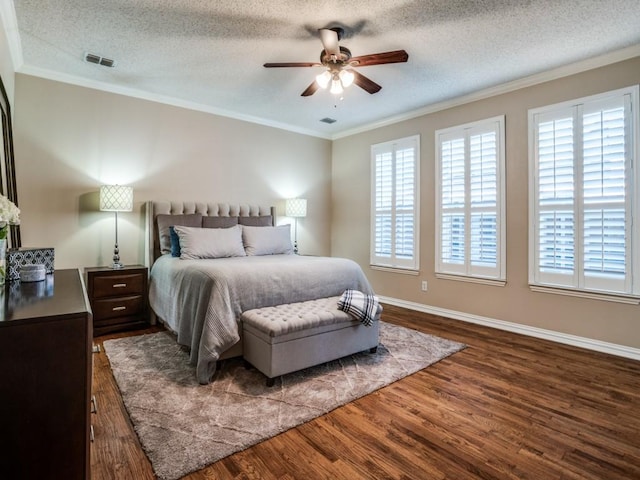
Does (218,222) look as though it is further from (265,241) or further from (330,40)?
(330,40)

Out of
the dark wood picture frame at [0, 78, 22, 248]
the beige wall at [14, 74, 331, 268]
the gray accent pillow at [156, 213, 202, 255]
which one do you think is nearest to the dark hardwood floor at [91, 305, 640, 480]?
the dark wood picture frame at [0, 78, 22, 248]

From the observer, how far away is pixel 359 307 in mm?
2869

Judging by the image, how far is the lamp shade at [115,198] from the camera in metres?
3.71

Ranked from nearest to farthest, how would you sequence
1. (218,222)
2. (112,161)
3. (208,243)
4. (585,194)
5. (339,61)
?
(339,61) → (585,194) → (208,243) → (112,161) → (218,222)

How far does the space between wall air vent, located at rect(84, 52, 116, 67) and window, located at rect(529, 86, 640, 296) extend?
14.6 feet

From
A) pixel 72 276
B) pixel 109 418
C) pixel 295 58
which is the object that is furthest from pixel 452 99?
pixel 109 418

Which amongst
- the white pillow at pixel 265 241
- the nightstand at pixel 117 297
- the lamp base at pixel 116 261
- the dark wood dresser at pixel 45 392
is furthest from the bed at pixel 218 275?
the dark wood dresser at pixel 45 392

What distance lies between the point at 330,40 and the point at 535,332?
359 cm

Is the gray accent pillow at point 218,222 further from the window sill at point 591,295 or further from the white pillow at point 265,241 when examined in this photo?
the window sill at point 591,295

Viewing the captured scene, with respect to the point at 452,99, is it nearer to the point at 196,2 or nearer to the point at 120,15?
the point at 196,2

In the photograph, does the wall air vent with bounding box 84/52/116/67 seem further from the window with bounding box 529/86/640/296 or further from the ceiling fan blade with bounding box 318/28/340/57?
the window with bounding box 529/86/640/296

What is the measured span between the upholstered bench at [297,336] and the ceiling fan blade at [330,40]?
2.09 metres

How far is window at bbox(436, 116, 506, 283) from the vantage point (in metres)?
4.03

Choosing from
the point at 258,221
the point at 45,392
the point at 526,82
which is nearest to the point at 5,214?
the point at 45,392
